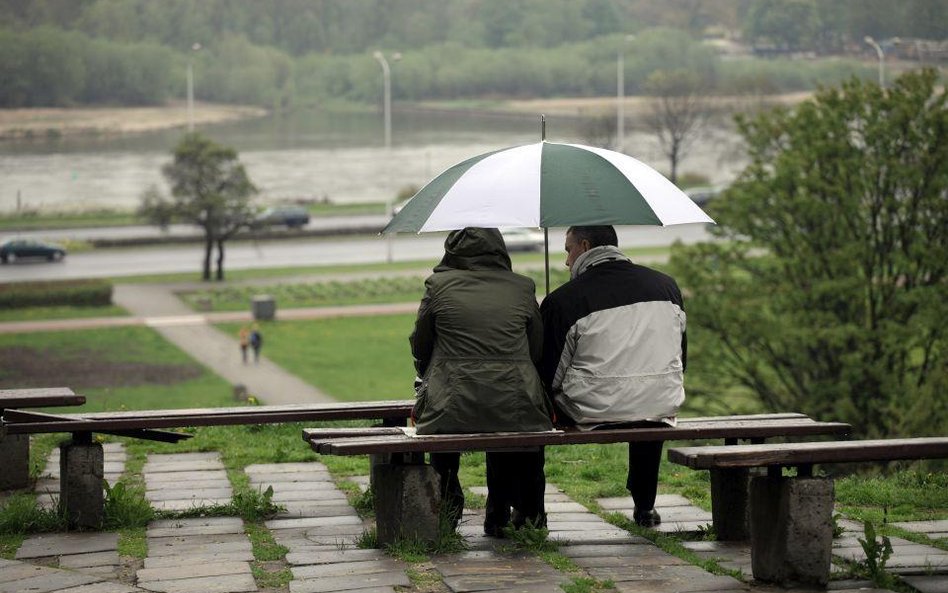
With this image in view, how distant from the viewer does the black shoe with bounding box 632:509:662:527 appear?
6.14 metres

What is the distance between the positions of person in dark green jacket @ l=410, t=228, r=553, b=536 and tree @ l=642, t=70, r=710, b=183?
6049 cm

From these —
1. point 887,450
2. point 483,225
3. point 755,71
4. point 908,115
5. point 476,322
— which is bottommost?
point 887,450

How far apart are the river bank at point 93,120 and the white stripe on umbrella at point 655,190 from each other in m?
60.4

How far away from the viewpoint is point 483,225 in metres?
5.56

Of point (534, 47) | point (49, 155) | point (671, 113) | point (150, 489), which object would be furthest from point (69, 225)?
point (150, 489)

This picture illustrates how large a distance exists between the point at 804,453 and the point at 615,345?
38.8 inches

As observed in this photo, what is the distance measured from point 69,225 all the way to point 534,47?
35.1m

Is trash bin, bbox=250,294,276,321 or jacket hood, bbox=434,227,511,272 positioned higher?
jacket hood, bbox=434,227,511,272

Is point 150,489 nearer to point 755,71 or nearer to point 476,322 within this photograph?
point 476,322

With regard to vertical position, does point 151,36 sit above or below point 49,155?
above

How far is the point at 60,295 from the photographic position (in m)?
37.4

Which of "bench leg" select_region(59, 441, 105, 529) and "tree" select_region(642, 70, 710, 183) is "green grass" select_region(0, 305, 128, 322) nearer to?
"bench leg" select_region(59, 441, 105, 529)

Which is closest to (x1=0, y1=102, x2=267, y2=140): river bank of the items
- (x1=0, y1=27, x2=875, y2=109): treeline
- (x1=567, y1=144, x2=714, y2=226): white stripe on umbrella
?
(x1=0, y1=27, x2=875, y2=109): treeline

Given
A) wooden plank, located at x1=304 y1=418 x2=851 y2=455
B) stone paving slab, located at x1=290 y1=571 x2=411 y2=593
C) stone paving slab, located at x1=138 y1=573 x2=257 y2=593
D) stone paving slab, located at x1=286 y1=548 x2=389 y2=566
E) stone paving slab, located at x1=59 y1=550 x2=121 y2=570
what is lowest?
stone paving slab, located at x1=59 y1=550 x2=121 y2=570
